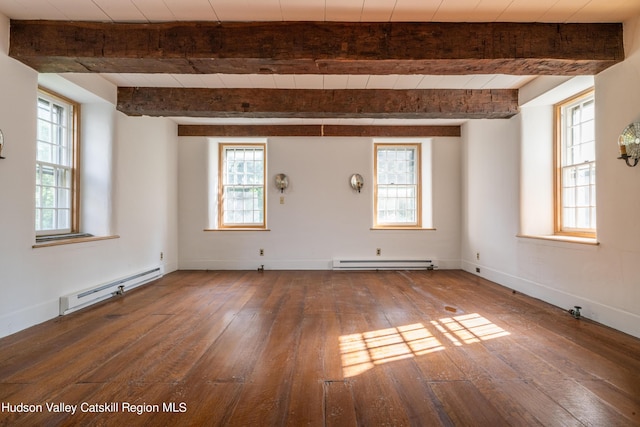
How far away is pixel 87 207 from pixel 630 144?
19.0 feet

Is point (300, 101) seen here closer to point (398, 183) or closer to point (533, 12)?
point (533, 12)

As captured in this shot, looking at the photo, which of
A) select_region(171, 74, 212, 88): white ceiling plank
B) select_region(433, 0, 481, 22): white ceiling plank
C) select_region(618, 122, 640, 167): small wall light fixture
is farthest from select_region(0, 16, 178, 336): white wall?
select_region(618, 122, 640, 167): small wall light fixture

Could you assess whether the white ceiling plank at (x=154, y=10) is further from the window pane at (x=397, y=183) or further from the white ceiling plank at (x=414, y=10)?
the window pane at (x=397, y=183)

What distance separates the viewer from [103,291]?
12.4ft

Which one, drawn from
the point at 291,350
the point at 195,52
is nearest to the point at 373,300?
the point at 291,350

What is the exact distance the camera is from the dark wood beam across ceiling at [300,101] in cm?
412

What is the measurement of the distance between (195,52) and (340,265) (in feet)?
13.5

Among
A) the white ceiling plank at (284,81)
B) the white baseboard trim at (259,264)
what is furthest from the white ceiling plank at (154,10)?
the white baseboard trim at (259,264)

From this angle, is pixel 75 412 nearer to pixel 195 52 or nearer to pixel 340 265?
pixel 195 52

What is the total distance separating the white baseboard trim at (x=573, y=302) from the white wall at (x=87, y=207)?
5256 millimetres

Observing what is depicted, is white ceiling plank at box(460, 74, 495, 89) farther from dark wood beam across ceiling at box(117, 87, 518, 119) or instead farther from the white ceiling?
the white ceiling

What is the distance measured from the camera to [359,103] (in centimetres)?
414

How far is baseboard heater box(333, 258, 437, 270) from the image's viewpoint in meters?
5.80

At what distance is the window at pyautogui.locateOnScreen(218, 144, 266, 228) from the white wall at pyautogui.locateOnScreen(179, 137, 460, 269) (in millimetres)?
270
